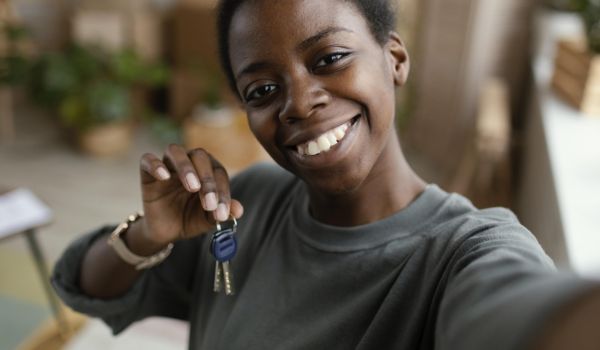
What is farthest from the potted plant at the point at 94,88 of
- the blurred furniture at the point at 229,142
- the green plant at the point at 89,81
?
the blurred furniture at the point at 229,142

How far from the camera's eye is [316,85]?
65 cm

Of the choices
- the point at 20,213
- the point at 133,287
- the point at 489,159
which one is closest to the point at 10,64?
the point at 20,213

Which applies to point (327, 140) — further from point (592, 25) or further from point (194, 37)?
point (194, 37)

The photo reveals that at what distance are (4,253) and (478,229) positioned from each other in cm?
257

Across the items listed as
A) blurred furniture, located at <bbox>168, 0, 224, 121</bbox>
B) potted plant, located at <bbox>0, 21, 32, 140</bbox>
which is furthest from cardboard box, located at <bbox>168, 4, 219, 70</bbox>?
potted plant, located at <bbox>0, 21, 32, 140</bbox>

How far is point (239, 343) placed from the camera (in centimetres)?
75

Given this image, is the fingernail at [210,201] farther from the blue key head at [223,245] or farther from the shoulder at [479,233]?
the shoulder at [479,233]

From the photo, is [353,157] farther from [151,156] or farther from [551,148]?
[551,148]

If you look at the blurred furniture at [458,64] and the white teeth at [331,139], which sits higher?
the white teeth at [331,139]

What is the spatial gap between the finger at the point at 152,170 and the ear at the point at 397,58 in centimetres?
34

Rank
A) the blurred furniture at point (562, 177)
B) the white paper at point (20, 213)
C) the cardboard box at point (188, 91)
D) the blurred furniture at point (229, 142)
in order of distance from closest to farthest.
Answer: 1. the blurred furniture at point (562, 177)
2. the white paper at point (20, 213)
3. the blurred furniture at point (229, 142)
4. the cardboard box at point (188, 91)

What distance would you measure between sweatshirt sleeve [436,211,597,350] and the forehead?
29 cm

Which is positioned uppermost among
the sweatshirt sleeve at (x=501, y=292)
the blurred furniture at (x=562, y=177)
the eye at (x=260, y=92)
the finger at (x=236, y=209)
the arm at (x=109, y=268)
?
the eye at (x=260, y=92)

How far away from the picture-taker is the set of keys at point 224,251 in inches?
30.0
